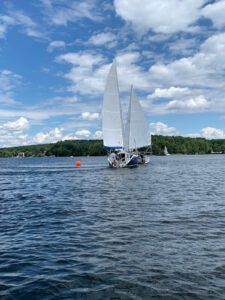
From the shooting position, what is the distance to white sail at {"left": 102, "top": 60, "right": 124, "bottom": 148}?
7488cm

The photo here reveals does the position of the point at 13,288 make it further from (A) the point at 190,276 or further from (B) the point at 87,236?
(B) the point at 87,236

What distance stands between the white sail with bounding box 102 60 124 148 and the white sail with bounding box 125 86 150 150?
8643 millimetres

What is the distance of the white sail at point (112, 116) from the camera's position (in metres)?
74.9

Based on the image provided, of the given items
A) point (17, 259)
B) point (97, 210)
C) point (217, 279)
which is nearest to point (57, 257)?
point (17, 259)

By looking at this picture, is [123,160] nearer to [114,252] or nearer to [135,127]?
[135,127]

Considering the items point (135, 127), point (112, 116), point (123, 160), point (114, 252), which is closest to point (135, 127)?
point (135, 127)

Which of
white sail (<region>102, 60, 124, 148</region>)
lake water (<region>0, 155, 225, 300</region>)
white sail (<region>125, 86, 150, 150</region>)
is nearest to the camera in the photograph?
lake water (<region>0, 155, 225, 300</region>)

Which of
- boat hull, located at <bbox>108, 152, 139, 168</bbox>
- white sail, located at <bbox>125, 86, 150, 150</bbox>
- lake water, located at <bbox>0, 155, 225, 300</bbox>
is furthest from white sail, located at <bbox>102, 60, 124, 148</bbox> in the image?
lake water, located at <bbox>0, 155, 225, 300</bbox>

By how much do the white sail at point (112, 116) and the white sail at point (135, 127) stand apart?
28.4ft

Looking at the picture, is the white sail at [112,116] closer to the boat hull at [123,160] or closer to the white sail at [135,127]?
the boat hull at [123,160]

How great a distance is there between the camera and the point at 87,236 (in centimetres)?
1650

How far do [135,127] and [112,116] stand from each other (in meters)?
12.0

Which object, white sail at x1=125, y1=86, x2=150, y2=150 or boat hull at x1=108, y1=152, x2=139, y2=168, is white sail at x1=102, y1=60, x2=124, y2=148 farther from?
white sail at x1=125, y1=86, x2=150, y2=150

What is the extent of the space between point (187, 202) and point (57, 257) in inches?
582
